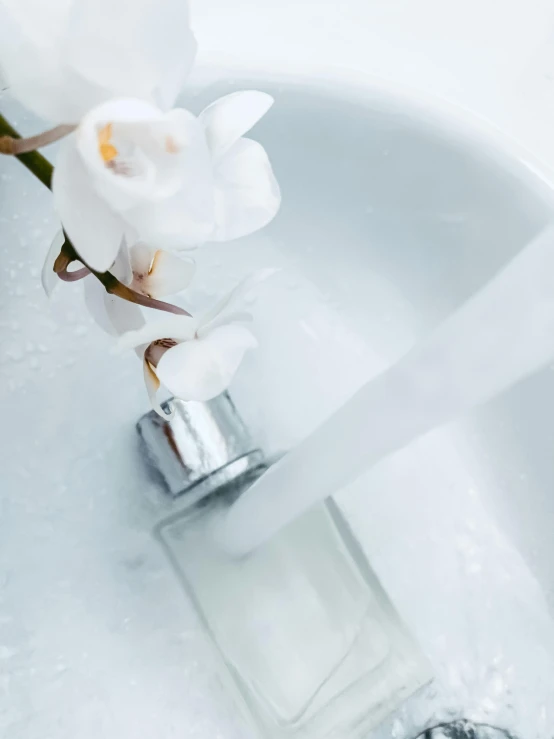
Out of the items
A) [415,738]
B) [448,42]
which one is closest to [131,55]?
[448,42]

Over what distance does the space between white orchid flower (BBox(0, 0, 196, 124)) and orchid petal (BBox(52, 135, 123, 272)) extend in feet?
0.04

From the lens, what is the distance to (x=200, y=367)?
0.23 m

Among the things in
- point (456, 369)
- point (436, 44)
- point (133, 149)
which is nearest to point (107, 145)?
point (133, 149)

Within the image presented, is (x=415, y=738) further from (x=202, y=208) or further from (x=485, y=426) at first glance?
(x=202, y=208)

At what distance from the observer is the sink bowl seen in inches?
20.3

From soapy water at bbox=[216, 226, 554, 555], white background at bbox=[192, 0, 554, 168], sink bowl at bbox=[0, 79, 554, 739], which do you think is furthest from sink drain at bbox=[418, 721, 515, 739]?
white background at bbox=[192, 0, 554, 168]

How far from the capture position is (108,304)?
0.24 m

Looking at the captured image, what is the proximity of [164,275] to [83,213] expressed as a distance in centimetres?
7

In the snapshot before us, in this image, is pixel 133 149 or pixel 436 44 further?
pixel 436 44

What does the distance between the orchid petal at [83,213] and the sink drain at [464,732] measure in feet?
1.61

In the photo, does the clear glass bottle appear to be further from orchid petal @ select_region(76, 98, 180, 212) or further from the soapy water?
orchid petal @ select_region(76, 98, 180, 212)

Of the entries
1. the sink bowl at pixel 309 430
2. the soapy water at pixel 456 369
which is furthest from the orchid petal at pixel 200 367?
the sink bowl at pixel 309 430

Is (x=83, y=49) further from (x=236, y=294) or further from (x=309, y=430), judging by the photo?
(x=309, y=430)

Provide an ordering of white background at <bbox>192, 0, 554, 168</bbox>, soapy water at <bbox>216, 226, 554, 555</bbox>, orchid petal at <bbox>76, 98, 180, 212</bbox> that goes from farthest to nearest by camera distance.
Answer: white background at <bbox>192, 0, 554, 168</bbox>, soapy water at <bbox>216, 226, 554, 555</bbox>, orchid petal at <bbox>76, 98, 180, 212</bbox>
